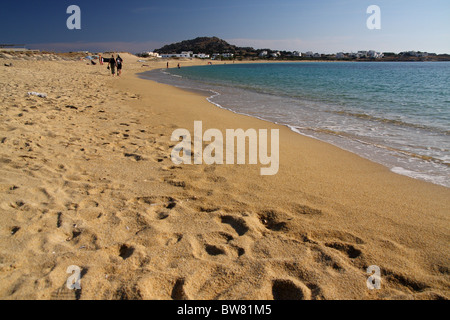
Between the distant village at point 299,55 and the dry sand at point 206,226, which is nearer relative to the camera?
the dry sand at point 206,226

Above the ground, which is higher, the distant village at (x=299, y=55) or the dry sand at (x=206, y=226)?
the distant village at (x=299, y=55)

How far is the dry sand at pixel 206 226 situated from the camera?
6.86 feet

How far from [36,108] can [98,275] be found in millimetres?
6600

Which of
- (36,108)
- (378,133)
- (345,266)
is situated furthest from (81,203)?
(378,133)

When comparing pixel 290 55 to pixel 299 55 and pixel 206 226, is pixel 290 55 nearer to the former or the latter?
pixel 299 55

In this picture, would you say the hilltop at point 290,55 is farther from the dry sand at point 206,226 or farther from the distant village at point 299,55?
the dry sand at point 206,226

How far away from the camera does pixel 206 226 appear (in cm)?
283

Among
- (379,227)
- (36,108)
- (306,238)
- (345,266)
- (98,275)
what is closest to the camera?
(98,275)

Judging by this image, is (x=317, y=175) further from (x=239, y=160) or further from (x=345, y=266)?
(x=345, y=266)

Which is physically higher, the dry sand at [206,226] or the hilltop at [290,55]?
the hilltop at [290,55]

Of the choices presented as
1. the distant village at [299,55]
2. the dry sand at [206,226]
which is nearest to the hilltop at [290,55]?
the distant village at [299,55]

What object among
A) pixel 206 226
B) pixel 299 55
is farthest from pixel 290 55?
pixel 206 226

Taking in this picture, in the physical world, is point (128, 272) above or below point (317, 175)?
below

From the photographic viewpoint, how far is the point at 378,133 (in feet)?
Result: 23.8
